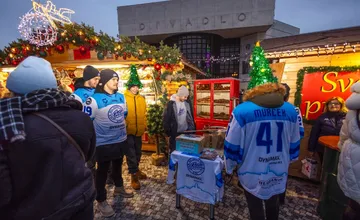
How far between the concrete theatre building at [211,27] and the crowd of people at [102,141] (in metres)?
12.5

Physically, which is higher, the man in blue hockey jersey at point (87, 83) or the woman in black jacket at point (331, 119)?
the man in blue hockey jersey at point (87, 83)

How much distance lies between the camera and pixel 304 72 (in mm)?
4180

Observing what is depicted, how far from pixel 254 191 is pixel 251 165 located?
11.2 inches

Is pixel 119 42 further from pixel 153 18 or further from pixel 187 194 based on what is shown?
pixel 153 18

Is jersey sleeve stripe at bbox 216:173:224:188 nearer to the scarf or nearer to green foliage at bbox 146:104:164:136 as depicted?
the scarf

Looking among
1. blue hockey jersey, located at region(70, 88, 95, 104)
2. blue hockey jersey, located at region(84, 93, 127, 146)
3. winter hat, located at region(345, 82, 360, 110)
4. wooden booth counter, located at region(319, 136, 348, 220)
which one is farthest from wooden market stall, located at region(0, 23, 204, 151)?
winter hat, located at region(345, 82, 360, 110)

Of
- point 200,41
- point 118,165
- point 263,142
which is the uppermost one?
point 200,41

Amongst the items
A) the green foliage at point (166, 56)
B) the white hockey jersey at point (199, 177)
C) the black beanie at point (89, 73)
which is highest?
the green foliage at point (166, 56)

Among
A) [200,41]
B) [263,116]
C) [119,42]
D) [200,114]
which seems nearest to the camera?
[263,116]

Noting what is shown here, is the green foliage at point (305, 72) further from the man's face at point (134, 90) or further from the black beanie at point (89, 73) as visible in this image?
the black beanie at point (89, 73)

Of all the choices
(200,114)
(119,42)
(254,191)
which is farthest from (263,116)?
(200,114)

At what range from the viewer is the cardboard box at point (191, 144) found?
2785 millimetres

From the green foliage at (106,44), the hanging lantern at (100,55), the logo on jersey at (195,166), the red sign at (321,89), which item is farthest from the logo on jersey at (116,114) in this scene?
the red sign at (321,89)

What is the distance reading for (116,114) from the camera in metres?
2.94
